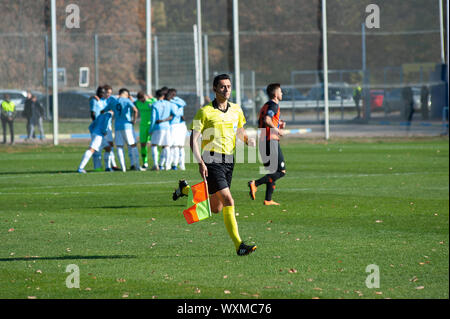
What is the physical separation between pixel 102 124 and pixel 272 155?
777cm

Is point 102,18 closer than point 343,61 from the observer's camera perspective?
Yes

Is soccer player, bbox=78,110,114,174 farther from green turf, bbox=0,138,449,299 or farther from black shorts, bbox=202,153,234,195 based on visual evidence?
black shorts, bbox=202,153,234,195

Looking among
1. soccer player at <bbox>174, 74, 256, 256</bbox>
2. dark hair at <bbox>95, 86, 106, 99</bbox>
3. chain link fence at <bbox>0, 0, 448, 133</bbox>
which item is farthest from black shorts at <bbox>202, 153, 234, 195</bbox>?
chain link fence at <bbox>0, 0, 448, 133</bbox>

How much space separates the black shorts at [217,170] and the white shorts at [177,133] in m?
11.6

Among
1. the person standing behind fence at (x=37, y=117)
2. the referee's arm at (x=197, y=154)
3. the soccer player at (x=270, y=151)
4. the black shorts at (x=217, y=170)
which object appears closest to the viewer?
Answer: the referee's arm at (x=197, y=154)

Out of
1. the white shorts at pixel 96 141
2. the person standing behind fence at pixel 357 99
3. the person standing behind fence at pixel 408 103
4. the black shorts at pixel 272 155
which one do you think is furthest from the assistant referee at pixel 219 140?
the person standing behind fence at pixel 357 99

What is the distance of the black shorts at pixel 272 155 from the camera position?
1433 cm

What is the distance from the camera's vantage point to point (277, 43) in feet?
173

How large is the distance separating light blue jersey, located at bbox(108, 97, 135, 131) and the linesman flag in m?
11.9

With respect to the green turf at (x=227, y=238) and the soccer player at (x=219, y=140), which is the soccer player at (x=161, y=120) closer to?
the green turf at (x=227, y=238)

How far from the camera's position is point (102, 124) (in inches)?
826

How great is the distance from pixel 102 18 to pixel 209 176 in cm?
3428
